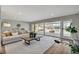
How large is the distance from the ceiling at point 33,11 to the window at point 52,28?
22 centimetres

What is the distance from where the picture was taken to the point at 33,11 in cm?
247

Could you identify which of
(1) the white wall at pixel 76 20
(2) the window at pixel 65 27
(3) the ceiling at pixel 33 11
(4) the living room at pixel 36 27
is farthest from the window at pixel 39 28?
(1) the white wall at pixel 76 20

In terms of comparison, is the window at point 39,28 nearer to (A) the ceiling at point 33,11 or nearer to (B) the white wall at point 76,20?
(A) the ceiling at point 33,11

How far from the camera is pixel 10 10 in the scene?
7.94 feet

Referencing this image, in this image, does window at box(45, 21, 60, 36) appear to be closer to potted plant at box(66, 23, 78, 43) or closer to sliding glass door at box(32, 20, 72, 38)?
sliding glass door at box(32, 20, 72, 38)

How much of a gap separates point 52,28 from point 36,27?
17.4 inches

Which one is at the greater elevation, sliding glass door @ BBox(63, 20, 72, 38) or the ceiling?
the ceiling

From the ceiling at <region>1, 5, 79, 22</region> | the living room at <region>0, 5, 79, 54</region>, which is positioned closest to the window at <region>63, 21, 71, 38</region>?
the living room at <region>0, 5, 79, 54</region>

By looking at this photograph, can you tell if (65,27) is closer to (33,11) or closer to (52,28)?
(52,28)

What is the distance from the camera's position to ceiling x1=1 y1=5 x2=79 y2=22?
7.86ft

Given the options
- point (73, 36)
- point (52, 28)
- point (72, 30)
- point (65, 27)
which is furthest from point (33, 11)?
point (73, 36)
